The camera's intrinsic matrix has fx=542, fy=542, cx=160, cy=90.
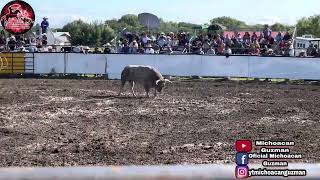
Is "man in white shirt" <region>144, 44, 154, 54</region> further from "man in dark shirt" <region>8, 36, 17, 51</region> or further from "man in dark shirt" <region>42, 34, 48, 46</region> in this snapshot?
"man in dark shirt" <region>8, 36, 17, 51</region>

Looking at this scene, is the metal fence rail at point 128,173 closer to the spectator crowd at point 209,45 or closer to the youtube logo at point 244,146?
the youtube logo at point 244,146

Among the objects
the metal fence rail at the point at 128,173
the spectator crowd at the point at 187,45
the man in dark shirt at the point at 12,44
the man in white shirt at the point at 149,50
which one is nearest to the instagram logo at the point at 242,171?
the metal fence rail at the point at 128,173

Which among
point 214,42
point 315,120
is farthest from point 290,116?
point 214,42

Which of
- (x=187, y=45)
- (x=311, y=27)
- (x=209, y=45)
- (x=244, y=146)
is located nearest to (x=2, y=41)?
(x=187, y=45)

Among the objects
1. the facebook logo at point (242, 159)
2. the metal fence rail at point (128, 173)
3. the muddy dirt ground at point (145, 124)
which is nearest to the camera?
the metal fence rail at point (128, 173)

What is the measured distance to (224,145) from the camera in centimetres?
984

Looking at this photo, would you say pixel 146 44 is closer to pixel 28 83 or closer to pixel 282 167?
pixel 28 83

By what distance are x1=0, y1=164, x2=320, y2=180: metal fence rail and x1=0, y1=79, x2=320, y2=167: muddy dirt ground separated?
5.88 meters

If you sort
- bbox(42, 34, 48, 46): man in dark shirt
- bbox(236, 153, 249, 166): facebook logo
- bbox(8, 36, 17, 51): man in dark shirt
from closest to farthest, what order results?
bbox(236, 153, 249, 166): facebook logo
bbox(8, 36, 17, 51): man in dark shirt
bbox(42, 34, 48, 46): man in dark shirt

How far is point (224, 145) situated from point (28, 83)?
15637 millimetres

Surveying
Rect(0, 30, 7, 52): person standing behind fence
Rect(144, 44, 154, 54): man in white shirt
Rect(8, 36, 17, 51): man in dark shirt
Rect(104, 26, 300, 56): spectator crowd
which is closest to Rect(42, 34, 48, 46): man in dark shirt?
Rect(8, 36, 17, 51): man in dark shirt

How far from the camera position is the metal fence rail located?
224cm

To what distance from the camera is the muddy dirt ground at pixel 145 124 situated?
8.90 metres

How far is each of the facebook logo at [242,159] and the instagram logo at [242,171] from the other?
4 cm
